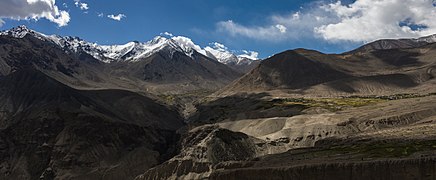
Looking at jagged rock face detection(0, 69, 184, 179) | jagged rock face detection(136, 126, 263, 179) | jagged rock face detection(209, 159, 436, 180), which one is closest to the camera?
jagged rock face detection(209, 159, 436, 180)

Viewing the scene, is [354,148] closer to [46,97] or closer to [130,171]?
[130,171]

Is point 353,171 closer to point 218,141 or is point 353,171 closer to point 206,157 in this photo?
point 206,157

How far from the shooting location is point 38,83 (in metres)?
198

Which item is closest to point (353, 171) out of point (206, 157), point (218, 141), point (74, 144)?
point (206, 157)

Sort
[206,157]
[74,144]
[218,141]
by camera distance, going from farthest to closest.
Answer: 1. [74,144]
2. [218,141]
3. [206,157]

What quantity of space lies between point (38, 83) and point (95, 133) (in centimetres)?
7000

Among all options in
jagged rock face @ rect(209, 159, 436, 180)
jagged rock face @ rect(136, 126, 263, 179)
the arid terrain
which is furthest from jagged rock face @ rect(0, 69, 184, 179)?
jagged rock face @ rect(209, 159, 436, 180)

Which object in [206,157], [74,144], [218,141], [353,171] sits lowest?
[353,171]

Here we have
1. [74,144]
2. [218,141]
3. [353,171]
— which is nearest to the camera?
[353,171]

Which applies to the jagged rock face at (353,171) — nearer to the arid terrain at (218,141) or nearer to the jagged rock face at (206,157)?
the arid terrain at (218,141)

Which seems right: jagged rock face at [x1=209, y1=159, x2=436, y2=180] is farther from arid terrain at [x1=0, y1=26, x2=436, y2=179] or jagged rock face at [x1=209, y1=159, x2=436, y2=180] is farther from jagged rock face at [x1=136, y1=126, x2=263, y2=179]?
jagged rock face at [x1=136, y1=126, x2=263, y2=179]

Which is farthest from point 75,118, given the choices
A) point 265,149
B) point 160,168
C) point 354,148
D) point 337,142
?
point 354,148

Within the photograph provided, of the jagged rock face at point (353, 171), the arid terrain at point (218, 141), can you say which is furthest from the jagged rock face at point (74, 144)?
the jagged rock face at point (353, 171)

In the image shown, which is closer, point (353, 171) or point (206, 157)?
point (353, 171)
